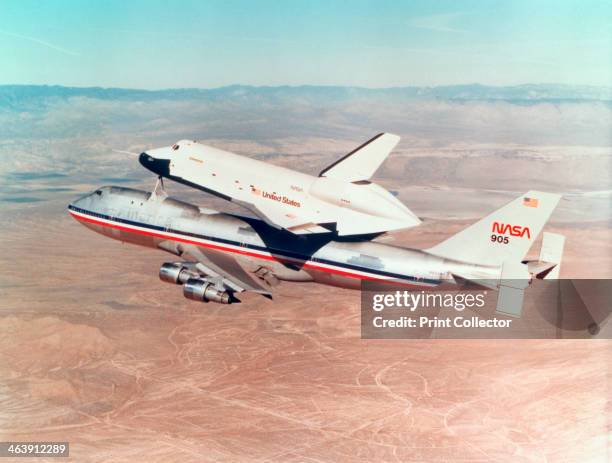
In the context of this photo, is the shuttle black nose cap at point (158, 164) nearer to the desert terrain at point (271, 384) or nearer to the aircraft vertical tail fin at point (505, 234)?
the aircraft vertical tail fin at point (505, 234)

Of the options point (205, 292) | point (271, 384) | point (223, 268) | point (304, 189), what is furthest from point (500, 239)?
point (271, 384)

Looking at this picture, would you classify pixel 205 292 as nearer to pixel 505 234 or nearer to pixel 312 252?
pixel 312 252

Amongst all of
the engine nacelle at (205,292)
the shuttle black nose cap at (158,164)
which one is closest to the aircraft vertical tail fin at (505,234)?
the engine nacelle at (205,292)

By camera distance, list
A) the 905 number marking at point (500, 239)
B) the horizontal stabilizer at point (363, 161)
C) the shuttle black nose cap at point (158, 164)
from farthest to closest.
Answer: the shuttle black nose cap at point (158, 164)
the horizontal stabilizer at point (363, 161)
the 905 number marking at point (500, 239)

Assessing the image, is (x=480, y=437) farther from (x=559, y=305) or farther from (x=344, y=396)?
(x=559, y=305)

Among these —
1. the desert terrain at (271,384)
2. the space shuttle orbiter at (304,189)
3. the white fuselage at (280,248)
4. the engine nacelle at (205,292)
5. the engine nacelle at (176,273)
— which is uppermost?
the space shuttle orbiter at (304,189)

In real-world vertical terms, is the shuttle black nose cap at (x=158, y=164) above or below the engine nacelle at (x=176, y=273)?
above
